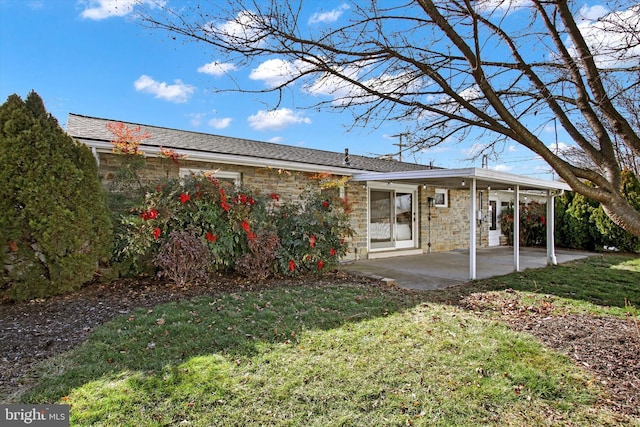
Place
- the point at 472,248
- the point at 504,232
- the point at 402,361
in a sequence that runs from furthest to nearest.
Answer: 1. the point at 504,232
2. the point at 472,248
3. the point at 402,361

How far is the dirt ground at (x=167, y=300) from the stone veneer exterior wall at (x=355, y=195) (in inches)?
94.3

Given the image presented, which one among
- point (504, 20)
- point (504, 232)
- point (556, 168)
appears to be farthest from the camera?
point (504, 232)

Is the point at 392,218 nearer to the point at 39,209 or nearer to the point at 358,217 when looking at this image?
the point at 358,217

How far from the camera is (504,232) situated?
16.7 m

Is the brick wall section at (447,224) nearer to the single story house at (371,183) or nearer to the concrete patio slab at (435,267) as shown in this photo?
the single story house at (371,183)

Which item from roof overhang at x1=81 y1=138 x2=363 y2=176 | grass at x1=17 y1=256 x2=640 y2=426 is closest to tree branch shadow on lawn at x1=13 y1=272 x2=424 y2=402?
grass at x1=17 y1=256 x2=640 y2=426

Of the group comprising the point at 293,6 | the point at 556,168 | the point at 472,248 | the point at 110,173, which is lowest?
the point at 472,248

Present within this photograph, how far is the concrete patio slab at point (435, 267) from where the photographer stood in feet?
25.0

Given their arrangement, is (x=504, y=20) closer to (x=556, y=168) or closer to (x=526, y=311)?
(x=556, y=168)

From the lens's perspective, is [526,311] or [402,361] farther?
[526,311]

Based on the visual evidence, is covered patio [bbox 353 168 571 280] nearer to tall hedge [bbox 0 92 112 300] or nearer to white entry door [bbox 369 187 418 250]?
white entry door [bbox 369 187 418 250]

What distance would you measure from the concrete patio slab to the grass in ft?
7.95

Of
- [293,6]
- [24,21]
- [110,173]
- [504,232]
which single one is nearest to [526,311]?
[293,6]

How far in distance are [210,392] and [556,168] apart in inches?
132
